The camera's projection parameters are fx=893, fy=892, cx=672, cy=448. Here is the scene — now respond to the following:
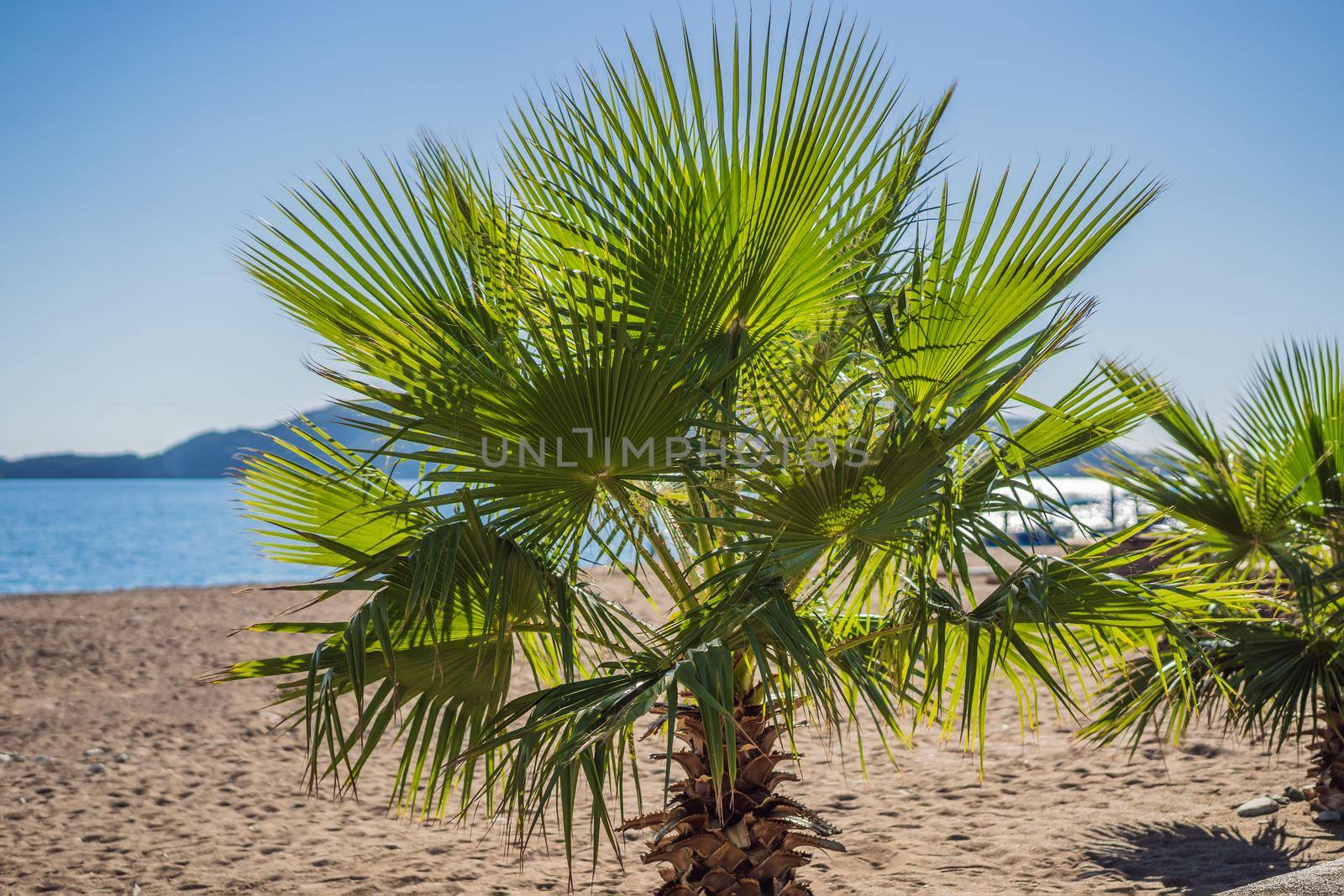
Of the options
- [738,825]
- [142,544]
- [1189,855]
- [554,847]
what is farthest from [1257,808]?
[142,544]

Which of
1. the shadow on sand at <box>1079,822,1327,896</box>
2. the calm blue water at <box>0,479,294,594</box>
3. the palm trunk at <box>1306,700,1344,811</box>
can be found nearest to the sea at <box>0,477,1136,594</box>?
the calm blue water at <box>0,479,294,594</box>

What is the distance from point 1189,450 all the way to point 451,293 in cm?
351

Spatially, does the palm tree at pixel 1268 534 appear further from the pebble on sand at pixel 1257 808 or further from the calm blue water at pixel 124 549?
the calm blue water at pixel 124 549

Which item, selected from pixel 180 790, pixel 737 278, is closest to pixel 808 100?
pixel 737 278

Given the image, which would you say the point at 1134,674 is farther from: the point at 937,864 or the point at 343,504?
the point at 343,504

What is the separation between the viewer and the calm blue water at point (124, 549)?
74.3ft

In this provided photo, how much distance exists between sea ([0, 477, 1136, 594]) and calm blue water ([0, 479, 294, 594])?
0.03m

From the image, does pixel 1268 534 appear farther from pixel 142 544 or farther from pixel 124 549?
pixel 142 544

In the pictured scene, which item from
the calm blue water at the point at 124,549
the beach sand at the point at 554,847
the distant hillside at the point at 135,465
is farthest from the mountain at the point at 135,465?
the beach sand at the point at 554,847

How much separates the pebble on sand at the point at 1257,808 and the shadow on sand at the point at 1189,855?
0.15 meters

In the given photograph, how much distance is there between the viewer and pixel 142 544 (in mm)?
36406

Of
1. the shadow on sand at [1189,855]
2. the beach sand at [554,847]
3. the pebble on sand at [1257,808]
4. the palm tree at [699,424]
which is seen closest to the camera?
the palm tree at [699,424]

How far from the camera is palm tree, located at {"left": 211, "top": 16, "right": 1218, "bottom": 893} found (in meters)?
2.47

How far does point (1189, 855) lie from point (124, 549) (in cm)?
3708
